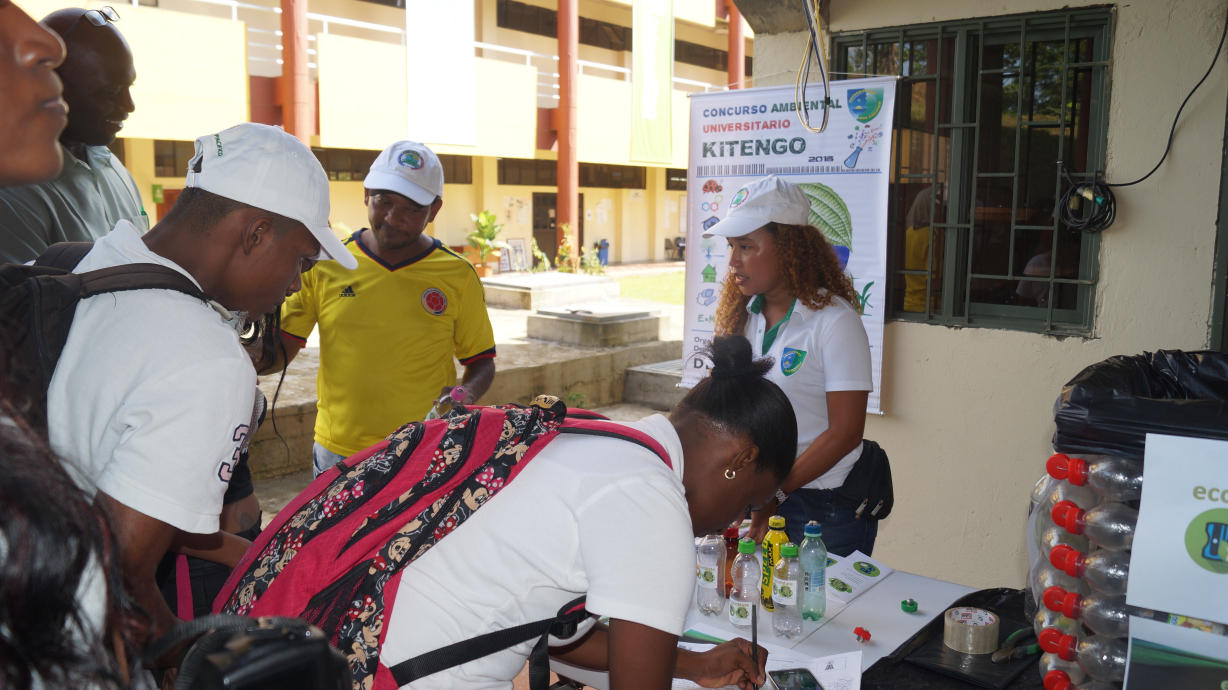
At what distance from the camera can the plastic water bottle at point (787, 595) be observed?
2047 mm

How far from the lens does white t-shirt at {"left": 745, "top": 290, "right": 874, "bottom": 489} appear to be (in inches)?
99.4

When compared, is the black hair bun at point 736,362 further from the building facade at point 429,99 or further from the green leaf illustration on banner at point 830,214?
the building facade at point 429,99

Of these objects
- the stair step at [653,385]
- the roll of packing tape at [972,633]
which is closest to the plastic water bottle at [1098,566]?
the roll of packing tape at [972,633]

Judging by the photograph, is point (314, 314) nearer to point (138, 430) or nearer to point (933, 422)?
point (138, 430)

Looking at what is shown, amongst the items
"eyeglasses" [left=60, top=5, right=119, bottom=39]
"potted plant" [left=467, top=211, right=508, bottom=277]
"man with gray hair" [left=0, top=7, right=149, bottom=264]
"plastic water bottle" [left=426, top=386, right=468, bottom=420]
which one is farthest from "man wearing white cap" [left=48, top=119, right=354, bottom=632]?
"potted plant" [left=467, top=211, right=508, bottom=277]

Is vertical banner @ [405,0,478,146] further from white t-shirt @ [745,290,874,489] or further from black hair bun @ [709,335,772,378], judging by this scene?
→ black hair bun @ [709,335,772,378]

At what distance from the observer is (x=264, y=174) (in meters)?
1.38

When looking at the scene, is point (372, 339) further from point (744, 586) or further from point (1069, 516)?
point (1069, 516)

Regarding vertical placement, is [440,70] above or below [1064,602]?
above

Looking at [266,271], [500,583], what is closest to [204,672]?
[500,583]

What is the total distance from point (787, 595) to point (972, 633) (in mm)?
418

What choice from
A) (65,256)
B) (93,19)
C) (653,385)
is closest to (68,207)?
(93,19)

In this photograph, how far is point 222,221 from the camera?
1.36 m

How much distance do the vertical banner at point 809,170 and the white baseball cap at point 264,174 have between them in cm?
241
